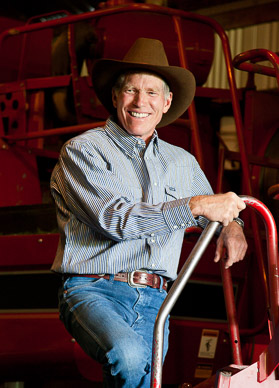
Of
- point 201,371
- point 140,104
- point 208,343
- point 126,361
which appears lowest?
point 201,371

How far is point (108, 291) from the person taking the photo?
2.47 m

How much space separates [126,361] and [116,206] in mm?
553

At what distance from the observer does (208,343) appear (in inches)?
145

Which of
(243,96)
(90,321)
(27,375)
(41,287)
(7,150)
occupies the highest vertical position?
(243,96)

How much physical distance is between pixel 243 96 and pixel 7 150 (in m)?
1.70

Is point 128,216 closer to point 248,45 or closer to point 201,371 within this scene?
point 201,371

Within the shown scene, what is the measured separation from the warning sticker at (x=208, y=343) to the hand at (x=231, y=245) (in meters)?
1.21

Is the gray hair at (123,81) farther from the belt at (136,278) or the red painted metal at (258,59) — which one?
the belt at (136,278)

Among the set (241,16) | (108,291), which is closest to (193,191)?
(108,291)

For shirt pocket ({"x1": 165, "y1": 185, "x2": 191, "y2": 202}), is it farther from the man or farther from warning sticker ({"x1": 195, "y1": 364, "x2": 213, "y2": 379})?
warning sticker ({"x1": 195, "y1": 364, "x2": 213, "y2": 379})

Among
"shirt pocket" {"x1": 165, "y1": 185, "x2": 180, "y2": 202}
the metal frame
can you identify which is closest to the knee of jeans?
the metal frame

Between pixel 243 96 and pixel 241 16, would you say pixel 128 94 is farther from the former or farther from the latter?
pixel 241 16

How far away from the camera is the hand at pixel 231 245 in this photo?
8.43ft

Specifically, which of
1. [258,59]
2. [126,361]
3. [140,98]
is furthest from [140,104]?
[126,361]
